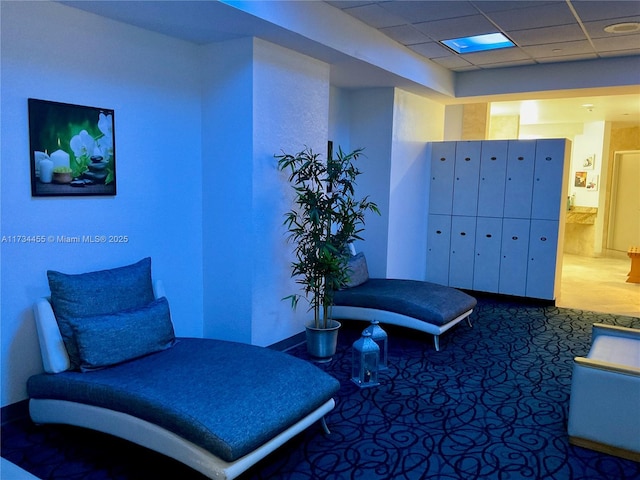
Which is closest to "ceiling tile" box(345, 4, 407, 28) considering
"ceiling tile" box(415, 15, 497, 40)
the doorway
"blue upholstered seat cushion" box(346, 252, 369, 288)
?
"ceiling tile" box(415, 15, 497, 40)

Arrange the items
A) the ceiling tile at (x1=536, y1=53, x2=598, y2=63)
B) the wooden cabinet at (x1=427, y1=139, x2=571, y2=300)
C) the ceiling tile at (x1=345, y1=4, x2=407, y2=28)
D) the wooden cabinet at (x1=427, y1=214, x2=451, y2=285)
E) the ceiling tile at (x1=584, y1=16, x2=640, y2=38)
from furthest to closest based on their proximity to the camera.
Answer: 1. the wooden cabinet at (x1=427, y1=214, x2=451, y2=285)
2. the wooden cabinet at (x1=427, y1=139, x2=571, y2=300)
3. the ceiling tile at (x1=536, y1=53, x2=598, y2=63)
4. the ceiling tile at (x1=584, y1=16, x2=640, y2=38)
5. the ceiling tile at (x1=345, y1=4, x2=407, y2=28)

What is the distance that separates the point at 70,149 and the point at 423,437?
118 inches

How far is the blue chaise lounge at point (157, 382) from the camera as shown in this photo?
8.09 ft

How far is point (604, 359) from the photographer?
3.12 m

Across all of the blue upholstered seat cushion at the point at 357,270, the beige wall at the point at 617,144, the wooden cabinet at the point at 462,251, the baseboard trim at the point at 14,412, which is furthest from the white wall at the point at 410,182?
the beige wall at the point at 617,144

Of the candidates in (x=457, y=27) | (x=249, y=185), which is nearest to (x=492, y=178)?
(x=457, y=27)

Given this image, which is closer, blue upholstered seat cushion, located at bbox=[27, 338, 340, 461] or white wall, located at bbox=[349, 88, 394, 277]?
blue upholstered seat cushion, located at bbox=[27, 338, 340, 461]

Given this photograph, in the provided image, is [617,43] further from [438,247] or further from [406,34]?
[438,247]

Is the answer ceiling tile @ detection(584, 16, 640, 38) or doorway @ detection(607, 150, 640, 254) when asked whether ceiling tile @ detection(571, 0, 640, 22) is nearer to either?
ceiling tile @ detection(584, 16, 640, 38)

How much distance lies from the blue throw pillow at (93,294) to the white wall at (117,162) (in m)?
0.21

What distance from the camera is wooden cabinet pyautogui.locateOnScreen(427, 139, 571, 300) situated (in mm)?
6348

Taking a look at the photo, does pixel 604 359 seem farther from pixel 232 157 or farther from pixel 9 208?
pixel 9 208

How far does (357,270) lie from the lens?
5.47 m

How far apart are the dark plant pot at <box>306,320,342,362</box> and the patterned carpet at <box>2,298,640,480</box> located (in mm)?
104
